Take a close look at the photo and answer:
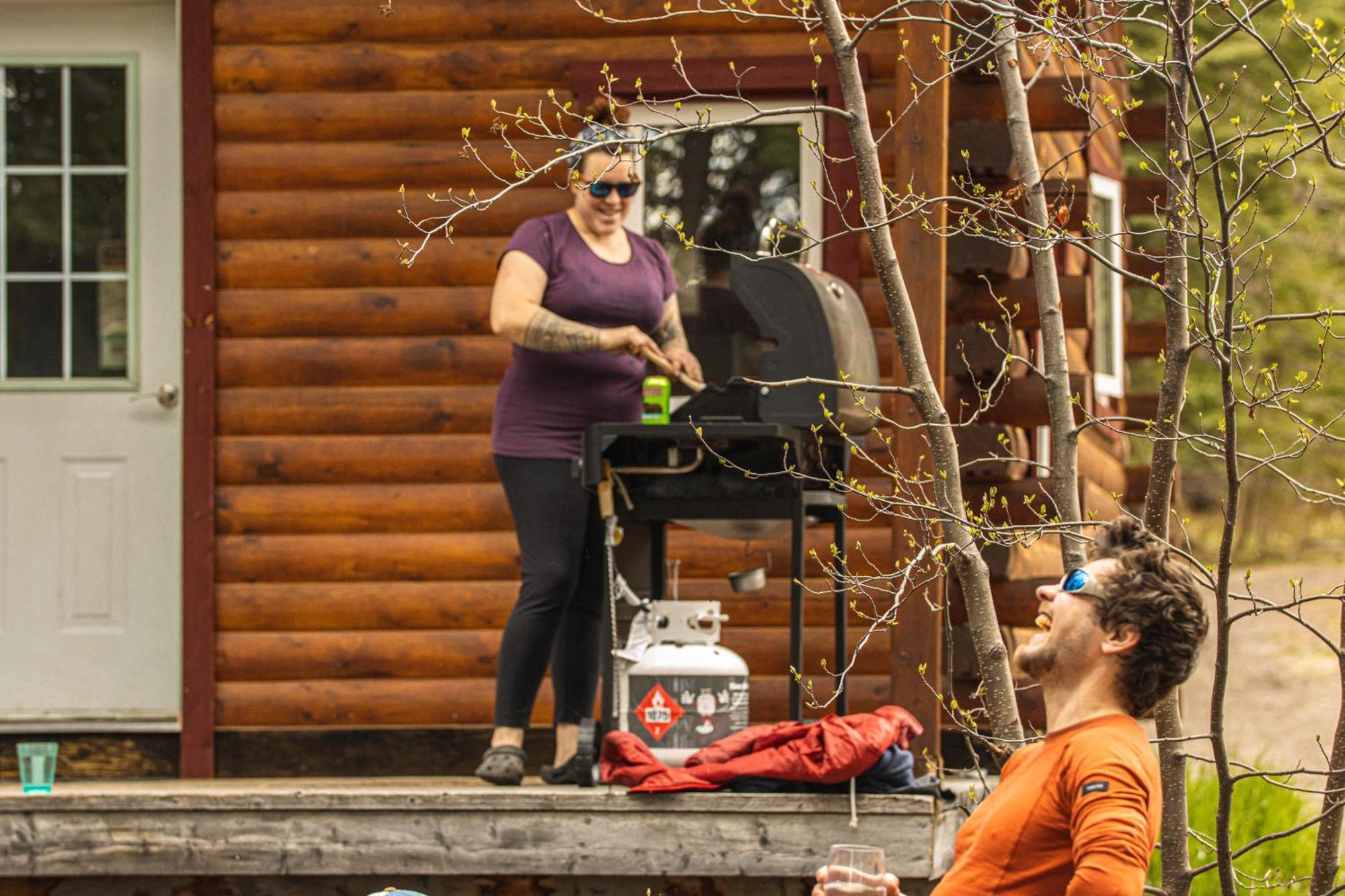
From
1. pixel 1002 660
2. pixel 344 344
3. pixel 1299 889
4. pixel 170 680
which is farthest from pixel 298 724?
pixel 1299 889

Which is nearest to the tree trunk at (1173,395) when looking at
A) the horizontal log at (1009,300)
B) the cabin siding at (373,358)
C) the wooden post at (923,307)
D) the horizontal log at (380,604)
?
the wooden post at (923,307)

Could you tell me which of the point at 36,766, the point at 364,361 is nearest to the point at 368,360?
the point at 364,361

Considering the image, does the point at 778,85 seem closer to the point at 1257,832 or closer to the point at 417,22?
the point at 417,22

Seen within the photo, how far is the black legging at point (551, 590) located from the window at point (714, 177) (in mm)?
1620

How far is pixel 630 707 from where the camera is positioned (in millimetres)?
4930

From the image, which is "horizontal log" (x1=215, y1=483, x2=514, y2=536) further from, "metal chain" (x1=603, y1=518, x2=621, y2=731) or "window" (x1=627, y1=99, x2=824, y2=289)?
"metal chain" (x1=603, y1=518, x2=621, y2=731)

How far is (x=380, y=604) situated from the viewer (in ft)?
21.3

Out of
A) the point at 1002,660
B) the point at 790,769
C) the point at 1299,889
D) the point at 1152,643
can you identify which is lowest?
the point at 1299,889

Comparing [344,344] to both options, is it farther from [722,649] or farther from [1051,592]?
[1051,592]

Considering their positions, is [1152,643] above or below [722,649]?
above

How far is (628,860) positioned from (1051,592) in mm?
2111

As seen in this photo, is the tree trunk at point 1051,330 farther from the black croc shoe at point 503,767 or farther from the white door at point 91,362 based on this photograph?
the white door at point 91,362

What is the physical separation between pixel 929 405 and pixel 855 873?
140 centimetres

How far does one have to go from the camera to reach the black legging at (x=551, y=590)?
16.4ft
